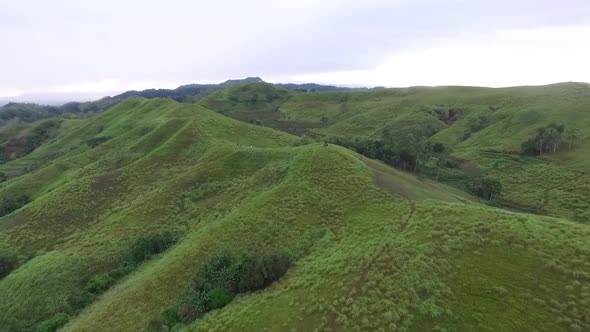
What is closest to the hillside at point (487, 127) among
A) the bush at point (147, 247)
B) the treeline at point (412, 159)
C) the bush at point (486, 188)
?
the treeline at point (412, 159)

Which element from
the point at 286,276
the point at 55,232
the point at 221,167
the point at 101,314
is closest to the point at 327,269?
the point at 286,276

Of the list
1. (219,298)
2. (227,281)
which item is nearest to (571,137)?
(227,281)

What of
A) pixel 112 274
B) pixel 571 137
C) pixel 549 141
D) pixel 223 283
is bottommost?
pixel 112 274

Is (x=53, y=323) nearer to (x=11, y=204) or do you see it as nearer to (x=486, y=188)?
(x=11, y=204)

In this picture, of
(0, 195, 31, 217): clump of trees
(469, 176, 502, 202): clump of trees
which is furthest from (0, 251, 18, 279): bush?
(469, 176, 502, 202): clump of trees

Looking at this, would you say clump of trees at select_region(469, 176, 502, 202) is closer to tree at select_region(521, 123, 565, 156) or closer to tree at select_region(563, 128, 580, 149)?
tree at select_region(521, 123, 565, 156)

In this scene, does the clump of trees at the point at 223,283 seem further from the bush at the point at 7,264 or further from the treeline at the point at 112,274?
the bush at the point at 7,264
